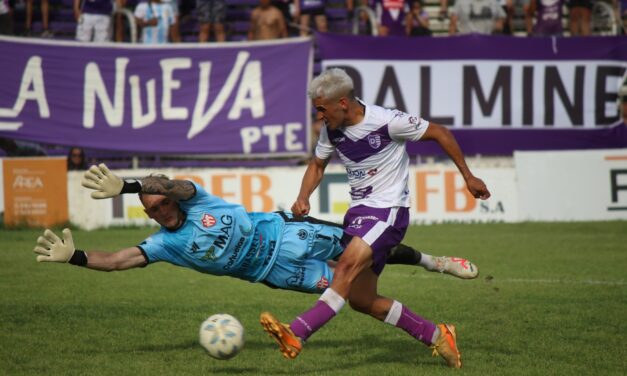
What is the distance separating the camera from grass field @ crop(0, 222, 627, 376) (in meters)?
8.03

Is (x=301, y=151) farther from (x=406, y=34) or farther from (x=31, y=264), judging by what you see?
(x=31, y=264)

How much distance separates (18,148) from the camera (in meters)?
19.5

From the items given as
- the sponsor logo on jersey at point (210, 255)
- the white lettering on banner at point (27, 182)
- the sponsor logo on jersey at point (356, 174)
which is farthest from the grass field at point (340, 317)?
the white lettering on banner at point (27, 182)

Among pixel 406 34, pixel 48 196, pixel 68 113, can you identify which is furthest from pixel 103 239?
pixel 406 34

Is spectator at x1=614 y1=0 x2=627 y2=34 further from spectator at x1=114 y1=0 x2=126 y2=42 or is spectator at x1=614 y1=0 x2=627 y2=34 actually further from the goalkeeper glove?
the goalkeeper glove

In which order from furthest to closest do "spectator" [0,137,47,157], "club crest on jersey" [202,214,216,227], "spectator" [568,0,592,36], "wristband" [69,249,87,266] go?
"spectator" [568,0,592,36]
"spectator" [0,137,47,157]
"club crest on jersey" [202,214,216,227]
"wristband" [69,249,87,266]

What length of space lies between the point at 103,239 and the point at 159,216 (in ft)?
28.7

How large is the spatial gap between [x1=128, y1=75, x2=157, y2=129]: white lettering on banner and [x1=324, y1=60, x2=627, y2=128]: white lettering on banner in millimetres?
4344

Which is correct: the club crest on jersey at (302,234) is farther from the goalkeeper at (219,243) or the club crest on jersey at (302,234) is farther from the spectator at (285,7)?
the spectator at (285,7)

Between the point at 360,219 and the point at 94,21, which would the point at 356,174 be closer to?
the point at 360,219

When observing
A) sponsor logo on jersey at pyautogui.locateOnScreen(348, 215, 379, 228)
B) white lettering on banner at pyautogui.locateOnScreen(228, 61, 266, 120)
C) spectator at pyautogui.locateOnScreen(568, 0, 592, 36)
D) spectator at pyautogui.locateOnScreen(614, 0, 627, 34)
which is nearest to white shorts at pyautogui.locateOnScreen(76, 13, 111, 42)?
white lettering on banner at pyautogui.locateOnScreen(228, 61, 266, 120)

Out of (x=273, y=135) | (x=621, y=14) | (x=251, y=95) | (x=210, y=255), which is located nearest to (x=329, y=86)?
(x=210, y=255)

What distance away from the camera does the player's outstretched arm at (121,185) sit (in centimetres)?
750

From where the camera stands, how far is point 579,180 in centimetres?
1908
